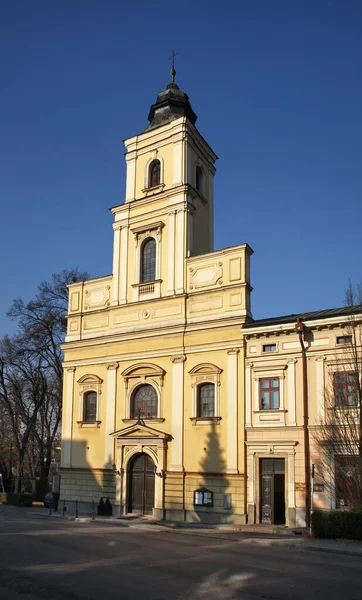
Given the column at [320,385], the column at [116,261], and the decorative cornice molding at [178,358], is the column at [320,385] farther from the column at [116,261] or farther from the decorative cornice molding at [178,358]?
the column at [116,261]

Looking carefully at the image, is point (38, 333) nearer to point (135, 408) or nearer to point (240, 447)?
point (135, 408)

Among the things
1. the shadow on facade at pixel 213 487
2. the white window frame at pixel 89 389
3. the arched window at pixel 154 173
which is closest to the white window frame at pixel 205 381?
the shadow on facade at pixel 213 487

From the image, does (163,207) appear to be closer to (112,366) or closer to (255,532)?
(112,366)

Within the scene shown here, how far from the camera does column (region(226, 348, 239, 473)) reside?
→ 2742cm

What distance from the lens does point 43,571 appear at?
1334 cm

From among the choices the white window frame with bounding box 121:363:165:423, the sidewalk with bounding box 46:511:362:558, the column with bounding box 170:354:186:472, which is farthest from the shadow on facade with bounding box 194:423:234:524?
the white window frame with bounding box 121:363:165:423

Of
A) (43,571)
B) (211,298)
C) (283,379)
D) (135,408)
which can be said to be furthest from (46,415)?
(43,571)

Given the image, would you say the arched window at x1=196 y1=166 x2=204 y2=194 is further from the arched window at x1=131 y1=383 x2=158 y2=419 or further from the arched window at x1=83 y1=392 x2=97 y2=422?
the arched window at x1=83 y1=392 x2=97 y2=422

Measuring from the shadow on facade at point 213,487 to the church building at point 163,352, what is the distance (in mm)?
51

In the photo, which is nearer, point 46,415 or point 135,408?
point 135,408

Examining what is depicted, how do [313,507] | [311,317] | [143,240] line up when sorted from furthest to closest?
[143,240]
[311,317]
[313,507]

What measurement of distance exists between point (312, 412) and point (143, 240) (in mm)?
14203

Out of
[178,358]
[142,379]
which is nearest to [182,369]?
[178,358]

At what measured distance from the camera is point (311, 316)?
89.2 feet
